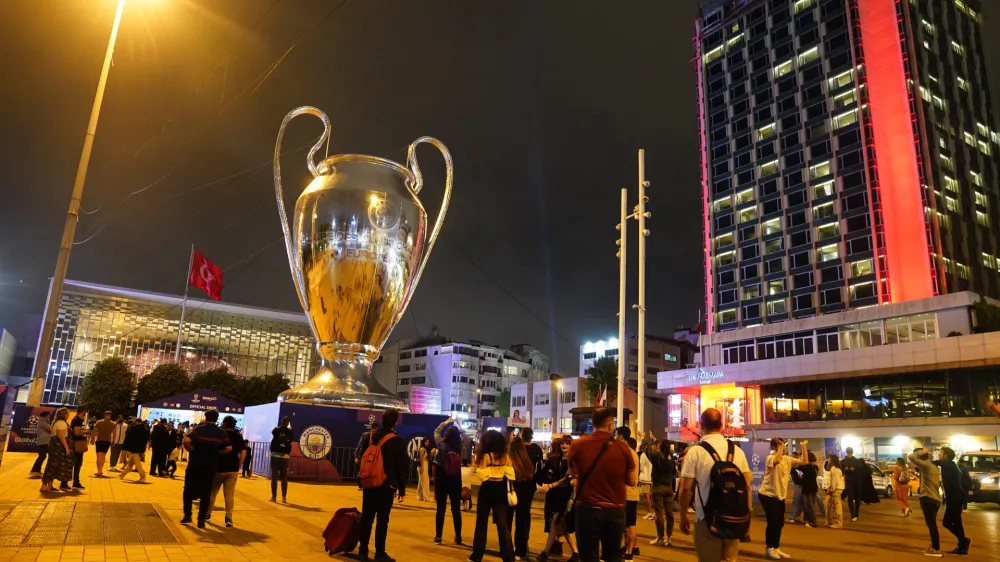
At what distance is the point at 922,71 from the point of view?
61250mm

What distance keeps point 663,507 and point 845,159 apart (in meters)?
59.7

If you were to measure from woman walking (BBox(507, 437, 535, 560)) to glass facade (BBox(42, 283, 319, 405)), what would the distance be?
A: 85296 mm

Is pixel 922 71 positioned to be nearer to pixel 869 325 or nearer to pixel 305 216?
pixel 869 325

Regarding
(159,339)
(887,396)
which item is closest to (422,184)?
(887,396)

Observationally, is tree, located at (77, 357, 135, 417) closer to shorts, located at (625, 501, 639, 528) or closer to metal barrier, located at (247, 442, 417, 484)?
metal barrier, located at (247, 442, 417, 484)

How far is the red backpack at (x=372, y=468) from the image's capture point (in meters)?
7.20

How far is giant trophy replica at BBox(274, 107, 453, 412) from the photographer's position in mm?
14852

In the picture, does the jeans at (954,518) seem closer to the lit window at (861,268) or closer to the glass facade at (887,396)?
the glass facade at (887,396)

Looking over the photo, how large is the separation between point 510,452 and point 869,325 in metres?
52.6

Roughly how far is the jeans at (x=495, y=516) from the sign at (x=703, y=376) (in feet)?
173

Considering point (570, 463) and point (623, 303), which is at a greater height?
point (623, 303)

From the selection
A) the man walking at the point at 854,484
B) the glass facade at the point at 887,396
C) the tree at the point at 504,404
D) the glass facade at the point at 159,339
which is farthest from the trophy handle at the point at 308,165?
the tree at the point at 504,404

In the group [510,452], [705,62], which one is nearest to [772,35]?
[705,62]

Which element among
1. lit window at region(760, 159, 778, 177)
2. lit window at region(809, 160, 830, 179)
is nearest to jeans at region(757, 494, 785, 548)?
lit window at region(809, 160, 830, 179)
